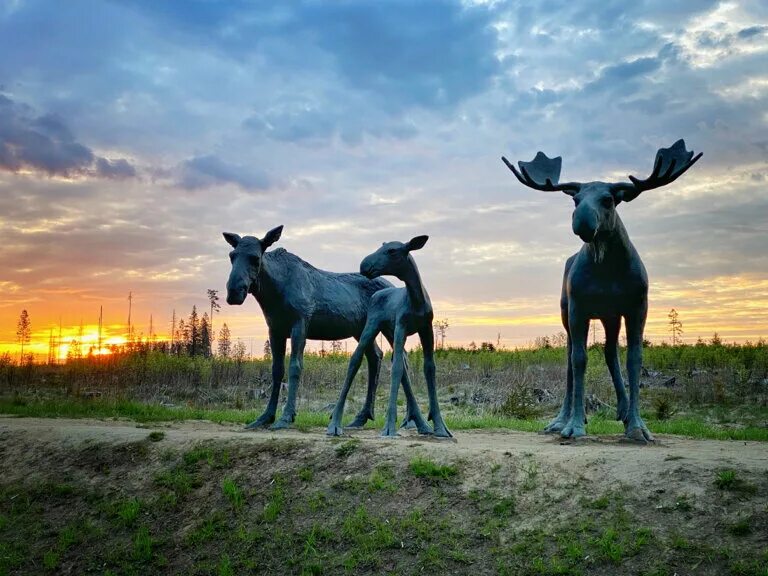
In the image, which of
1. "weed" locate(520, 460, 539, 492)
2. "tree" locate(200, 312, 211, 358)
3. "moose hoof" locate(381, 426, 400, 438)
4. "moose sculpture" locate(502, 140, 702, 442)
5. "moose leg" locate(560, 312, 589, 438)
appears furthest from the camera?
"tree" locate(200, 312, 211, 358)

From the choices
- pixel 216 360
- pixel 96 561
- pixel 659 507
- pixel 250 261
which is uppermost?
pixel 250 261

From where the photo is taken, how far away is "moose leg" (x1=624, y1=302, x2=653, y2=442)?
9203 millimetres

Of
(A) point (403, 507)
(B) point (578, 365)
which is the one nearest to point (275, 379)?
(B) point (578, 365)

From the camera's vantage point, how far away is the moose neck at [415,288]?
962cm

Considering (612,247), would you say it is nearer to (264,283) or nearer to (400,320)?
(400,320)

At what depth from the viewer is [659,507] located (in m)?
6.41

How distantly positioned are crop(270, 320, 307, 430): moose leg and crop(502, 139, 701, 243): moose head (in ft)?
14.1

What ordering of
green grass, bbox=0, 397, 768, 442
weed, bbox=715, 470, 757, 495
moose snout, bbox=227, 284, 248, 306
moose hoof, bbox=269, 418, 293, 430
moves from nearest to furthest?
weed, bbox=715, 470, 757, 495 < moose snout, bbox=227, 284, 248, 306 < moose hoof, bbox=269, 418, 293, 430 < green grass, bbox=0, 397, 768, 442

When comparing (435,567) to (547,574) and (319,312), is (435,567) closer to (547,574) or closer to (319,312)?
(547,574)

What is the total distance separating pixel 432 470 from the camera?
24.5ft

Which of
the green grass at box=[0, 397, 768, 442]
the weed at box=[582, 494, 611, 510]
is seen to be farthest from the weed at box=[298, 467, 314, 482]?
the green grass at box=[0, 397, 768, 442]

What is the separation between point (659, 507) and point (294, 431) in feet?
18.7

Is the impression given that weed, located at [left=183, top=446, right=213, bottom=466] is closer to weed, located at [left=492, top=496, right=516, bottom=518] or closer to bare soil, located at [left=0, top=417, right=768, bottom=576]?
bare soil, located at [left=0, top=417, right=768, bottom=576]

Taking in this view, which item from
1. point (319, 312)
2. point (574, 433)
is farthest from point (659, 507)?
point (319, 312)
